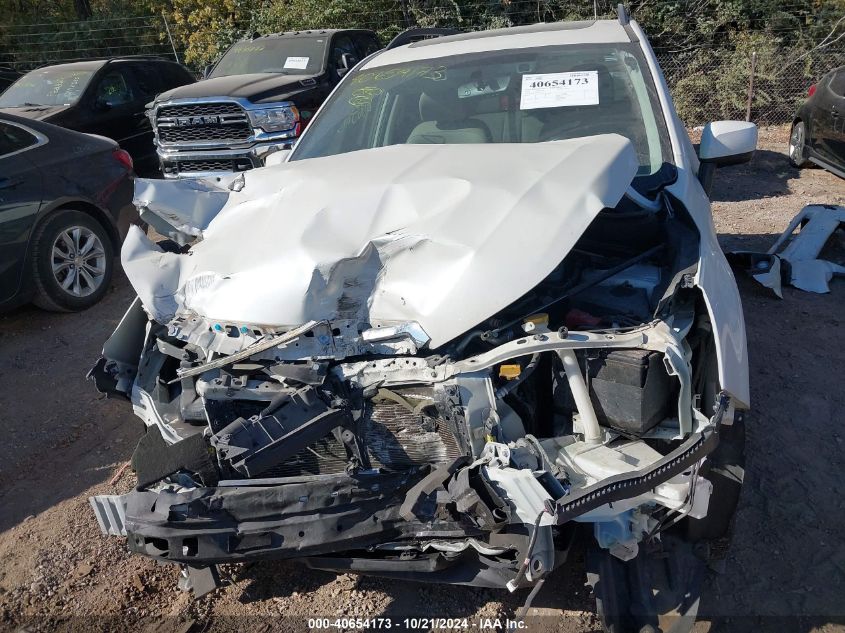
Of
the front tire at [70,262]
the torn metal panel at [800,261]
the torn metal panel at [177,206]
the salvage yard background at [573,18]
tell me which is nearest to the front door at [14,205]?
the front tire at [70,262]

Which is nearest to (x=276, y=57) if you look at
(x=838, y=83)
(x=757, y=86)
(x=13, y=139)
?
(x=13, y=139)

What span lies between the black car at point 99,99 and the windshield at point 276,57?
103 centimetres

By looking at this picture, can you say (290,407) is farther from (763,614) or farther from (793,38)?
(793,38)

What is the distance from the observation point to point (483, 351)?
2412 mm

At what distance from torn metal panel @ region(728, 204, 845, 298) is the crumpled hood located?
2.95 metres

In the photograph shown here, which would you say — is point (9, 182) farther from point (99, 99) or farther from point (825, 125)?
point (825, 125)

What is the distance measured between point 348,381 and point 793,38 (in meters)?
11.8

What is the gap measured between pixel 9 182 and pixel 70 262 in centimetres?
78

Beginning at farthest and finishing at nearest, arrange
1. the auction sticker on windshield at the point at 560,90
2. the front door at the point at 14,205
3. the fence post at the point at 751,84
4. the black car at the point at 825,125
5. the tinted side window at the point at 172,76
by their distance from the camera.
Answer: the fence post at the point at 751,84, the tinted side window at the point at 172,76, the black car at the point at 825,125, the front door at the point at 14,205, the auction sticker on windshield at the point at 560,90

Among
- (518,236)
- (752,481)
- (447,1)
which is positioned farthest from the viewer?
(447,1)

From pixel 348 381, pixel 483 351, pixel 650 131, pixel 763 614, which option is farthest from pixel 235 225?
pixel 763 614

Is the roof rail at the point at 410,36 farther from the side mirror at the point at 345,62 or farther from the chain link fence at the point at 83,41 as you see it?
the chain link fence at the point at 83,41

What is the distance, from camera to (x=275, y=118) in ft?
24.2

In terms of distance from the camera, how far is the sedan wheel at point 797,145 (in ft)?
26.9
